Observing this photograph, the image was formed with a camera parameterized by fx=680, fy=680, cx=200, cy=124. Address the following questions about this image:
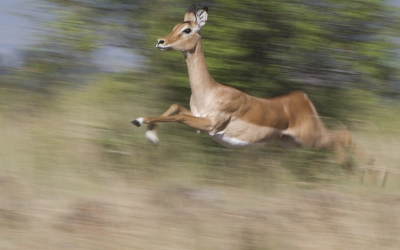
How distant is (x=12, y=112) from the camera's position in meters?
10.1

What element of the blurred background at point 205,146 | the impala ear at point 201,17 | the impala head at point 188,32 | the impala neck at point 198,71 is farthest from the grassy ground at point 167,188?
the impala ear at point 201,17

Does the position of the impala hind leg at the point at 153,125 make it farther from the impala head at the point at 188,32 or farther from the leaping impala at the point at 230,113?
the impala head at the point at 188,32

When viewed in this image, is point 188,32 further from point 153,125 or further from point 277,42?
point 277,42

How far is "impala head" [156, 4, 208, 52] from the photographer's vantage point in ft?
20.4

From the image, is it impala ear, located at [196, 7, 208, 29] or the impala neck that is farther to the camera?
the impala neck

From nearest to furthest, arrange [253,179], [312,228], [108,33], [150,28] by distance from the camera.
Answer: [312,228] < [253,179] < [150,28] < [108,33]

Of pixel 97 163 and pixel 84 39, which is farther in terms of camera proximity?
pixel 84 39

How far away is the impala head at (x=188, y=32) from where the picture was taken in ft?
20.4

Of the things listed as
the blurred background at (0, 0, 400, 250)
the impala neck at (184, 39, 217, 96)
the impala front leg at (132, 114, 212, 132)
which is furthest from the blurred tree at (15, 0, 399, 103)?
the impala front leg at (132, 114, 212, 132)

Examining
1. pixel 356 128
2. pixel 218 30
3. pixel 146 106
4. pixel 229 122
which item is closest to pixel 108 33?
pixel 146 106

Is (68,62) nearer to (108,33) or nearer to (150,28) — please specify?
(108,33)

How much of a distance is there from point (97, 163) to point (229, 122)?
6.00 feet

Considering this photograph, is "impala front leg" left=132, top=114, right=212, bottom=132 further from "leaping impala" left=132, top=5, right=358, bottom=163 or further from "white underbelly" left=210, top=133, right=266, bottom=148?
"white underbelly" left=210, top=133, right=266, bottom=148

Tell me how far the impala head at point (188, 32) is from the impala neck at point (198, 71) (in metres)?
0.11
